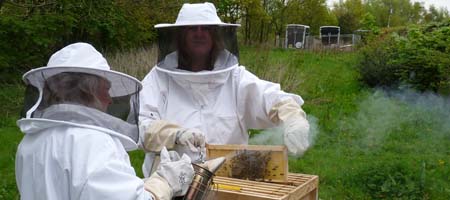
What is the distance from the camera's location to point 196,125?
2906 mm

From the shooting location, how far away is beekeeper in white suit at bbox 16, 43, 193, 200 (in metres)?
1.66

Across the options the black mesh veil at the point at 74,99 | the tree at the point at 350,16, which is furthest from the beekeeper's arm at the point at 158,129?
the tree at the point at 350,16

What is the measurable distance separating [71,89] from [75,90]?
13 mm

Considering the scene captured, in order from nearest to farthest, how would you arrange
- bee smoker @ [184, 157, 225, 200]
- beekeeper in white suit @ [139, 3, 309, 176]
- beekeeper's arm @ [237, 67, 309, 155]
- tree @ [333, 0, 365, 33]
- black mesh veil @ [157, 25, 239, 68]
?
bee smoker @ [184, 157, 225, 200]
beekeeper's arm @ [237, 67, 309, 155]
beekeeper in white suit @ [139, 3, 309, 176]
black mesh veil @ [157, 25, 239, 68]
tree @ [333, 0, 365, 33]

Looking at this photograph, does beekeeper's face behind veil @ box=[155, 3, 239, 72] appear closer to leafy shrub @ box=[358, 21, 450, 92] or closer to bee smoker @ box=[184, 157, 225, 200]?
bee smoker @ box=[184, 157, 225, 200]

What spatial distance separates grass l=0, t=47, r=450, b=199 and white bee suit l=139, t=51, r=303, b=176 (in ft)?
7.50

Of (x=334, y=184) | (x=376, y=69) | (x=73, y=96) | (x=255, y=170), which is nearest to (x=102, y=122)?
(x=73, y=96)

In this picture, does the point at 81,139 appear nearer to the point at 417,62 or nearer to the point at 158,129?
the point at 158,129

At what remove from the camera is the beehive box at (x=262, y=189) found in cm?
229

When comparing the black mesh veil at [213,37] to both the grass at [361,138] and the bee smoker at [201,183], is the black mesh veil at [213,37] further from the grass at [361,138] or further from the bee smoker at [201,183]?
the grass at [361,138]

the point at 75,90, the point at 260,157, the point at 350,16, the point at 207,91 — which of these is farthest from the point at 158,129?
the point at 350,16

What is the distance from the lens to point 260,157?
8.63 feet

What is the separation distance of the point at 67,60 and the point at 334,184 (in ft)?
12.9

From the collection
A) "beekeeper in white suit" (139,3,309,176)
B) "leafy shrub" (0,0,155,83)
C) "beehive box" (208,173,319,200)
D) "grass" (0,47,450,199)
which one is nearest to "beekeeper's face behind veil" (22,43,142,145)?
"beehive box" (208,173,319,200)
